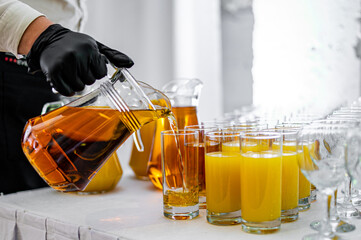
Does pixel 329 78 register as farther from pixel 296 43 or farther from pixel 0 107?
pixel 0 107

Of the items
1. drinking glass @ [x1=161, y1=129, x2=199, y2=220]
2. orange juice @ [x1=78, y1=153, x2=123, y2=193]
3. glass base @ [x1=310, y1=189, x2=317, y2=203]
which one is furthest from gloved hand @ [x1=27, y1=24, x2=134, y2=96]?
glass base @ [x1=310, y1=189, x2=317, y2=203]

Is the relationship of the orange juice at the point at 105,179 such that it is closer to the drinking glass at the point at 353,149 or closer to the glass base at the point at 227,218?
the glass base at the point at 227,218

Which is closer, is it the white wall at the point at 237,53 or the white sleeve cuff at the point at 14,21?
the white sleeve cuff at the point at 14,21

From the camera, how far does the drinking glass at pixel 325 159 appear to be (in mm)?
723

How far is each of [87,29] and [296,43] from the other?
1420mm

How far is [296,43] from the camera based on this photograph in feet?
8.51

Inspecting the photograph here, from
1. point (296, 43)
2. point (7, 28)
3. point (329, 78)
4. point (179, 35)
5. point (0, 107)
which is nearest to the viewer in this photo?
point (7, 28)

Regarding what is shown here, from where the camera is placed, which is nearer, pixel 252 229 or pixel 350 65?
pixel 252 229

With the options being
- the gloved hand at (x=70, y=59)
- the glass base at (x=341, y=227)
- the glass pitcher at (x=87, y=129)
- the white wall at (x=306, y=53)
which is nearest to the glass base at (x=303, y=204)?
the glass base at (x=341, y=227)

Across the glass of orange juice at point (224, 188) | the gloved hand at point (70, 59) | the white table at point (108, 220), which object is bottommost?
the white table at point (108, 220)

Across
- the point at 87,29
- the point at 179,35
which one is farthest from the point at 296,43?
the point at 87,29

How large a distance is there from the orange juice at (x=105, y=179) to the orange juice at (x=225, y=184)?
1.42ft

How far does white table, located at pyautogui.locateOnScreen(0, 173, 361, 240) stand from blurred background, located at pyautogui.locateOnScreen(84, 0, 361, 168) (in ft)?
4.57

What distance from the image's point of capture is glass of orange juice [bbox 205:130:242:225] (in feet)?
2.82
